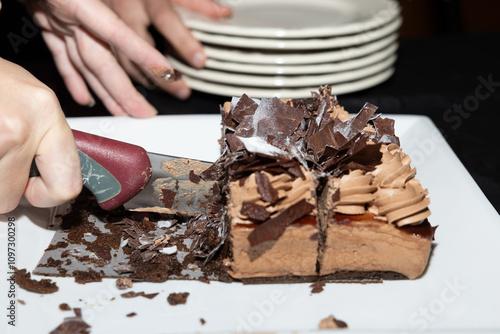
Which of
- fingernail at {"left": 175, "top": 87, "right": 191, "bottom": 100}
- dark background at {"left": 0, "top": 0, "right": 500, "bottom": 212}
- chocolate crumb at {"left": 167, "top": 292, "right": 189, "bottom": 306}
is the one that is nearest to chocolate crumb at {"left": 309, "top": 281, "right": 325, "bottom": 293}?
chocolate crumb at {"left": 167, "top": 292, "right": 189, "bottom": 306}

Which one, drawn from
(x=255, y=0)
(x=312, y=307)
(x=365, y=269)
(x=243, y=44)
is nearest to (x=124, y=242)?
(x=312, y=307)

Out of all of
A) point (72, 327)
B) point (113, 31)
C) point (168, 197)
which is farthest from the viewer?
point (113, 31)

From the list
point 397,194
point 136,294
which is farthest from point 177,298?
point 397,194

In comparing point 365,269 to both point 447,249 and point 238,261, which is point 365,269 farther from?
point 238,261

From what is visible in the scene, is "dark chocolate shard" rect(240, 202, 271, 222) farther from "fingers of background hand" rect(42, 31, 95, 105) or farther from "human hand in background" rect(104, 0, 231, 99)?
"fingers of background hand" rect(42, 31, 95, 105)

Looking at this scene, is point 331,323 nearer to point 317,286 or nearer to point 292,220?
point 317,286

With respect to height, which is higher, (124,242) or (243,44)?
(243,44)
